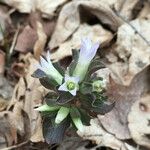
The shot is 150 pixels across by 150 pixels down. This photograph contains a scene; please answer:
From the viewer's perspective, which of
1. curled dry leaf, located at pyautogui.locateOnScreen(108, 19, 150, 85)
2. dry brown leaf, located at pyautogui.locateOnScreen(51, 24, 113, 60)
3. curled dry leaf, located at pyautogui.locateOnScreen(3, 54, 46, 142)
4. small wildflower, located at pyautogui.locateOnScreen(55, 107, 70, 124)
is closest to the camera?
small wildflower, located at pyautogui.locateOnScreen(55, 107, 70, 124)

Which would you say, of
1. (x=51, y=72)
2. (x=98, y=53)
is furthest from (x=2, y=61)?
(x=51, y=72)

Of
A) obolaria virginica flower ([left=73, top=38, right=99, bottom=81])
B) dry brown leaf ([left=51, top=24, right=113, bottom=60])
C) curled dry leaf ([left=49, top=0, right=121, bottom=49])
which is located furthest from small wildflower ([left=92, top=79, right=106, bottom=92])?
curled dry leaf ([left=49, top=0, right=121, bottom=49])

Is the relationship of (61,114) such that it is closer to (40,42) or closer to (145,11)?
(40,42)

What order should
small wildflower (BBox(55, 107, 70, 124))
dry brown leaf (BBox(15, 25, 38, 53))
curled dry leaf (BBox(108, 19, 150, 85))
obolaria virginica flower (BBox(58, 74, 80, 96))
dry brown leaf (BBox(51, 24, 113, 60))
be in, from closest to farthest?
obolaria virginica flower (BBox(58, 74, 80, 96)) < small wildflower (BBox(55, 107, 70, 124)) < curled dry leaf (BBox(108, 19, 150, 85)) < dry brown leaf (BBox(51, 24, 113, 60)) < dry brown leaf (BBox(15, 25, 38, 53))

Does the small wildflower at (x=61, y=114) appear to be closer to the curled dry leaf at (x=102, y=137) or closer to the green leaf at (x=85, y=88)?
the green leaf at (x=85, y=88)

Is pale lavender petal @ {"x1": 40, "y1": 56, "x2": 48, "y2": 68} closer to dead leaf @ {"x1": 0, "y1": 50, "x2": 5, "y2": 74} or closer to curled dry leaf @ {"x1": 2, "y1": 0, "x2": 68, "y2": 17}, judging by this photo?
dead leaf @ {"x1": 0, "y1": 50, "x2": 5, "y2": 74}

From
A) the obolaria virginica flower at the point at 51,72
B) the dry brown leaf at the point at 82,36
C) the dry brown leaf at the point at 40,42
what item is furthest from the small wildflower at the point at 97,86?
the dry brown leaf at the point at 40,42
